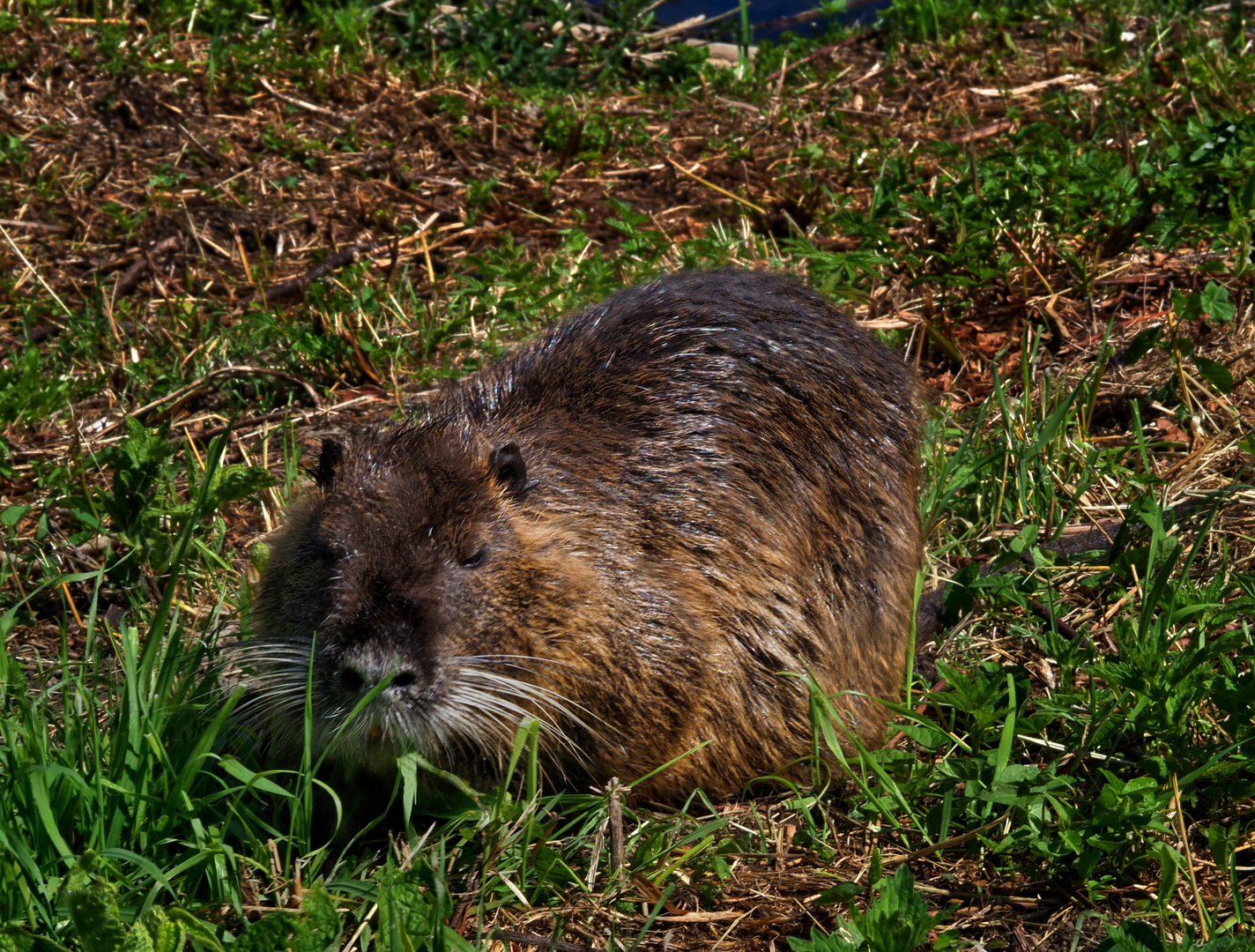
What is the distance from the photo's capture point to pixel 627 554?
105 inches

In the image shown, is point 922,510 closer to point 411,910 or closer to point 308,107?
point 411,910

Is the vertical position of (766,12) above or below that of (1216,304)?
above

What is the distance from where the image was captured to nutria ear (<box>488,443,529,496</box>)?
8.43ft

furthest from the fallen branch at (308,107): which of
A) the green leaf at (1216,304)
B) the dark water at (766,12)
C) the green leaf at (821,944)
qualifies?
the green leaf at (821,944)

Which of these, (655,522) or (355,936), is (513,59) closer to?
(655,522)

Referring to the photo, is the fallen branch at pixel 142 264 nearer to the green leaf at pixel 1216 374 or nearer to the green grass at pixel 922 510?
the green grass at pixel 922 510

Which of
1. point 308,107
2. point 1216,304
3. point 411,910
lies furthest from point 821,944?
point 308,107

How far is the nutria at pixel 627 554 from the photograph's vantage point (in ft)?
7.82

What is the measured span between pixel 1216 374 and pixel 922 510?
3.24 ft

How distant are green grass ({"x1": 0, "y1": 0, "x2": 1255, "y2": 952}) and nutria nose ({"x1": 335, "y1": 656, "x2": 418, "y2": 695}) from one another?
19 cm

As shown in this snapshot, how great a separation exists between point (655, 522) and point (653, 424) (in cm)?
24

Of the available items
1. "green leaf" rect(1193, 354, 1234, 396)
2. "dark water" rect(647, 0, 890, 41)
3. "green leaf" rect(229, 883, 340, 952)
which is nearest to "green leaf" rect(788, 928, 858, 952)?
"green leaf" rect(229, 883, 340, 952)

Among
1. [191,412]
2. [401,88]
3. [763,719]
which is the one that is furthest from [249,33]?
[763,719]

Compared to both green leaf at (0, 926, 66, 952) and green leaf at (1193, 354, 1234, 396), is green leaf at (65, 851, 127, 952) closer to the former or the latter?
green leaf at (0, 926, 66, 952)
